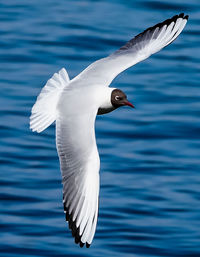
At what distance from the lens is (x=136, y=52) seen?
9.47 metres

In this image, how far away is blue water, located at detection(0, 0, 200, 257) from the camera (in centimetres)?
941

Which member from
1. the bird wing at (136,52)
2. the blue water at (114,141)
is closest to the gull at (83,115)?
the bird wing at (136,52)

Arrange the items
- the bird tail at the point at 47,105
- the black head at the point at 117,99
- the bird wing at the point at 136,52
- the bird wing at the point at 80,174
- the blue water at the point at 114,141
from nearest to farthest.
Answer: the bird wing at the point at 80,174
the bird tail at the point at 47,105
the black head at the point at 117,99
the bird wing at the point at 136,52
the blue water at the point at 114,141

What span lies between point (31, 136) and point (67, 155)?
2873 millimetres

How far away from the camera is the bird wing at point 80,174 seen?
7.77 metres

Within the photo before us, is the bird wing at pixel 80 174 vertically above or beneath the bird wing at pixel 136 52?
beneath

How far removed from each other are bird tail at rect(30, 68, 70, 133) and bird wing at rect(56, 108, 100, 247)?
0.22 m

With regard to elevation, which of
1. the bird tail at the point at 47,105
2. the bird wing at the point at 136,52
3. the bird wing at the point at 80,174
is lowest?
the bird wing at the point at 80,174

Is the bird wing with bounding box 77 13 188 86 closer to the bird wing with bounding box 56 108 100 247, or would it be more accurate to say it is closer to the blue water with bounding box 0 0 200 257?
the bird wing with bounding box 56 108 100 247

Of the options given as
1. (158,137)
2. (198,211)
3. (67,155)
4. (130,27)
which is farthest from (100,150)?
(130,27)

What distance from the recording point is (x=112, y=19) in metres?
14.1

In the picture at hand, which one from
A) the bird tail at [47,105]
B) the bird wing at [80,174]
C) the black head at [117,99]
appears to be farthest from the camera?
the black head at [117,99]

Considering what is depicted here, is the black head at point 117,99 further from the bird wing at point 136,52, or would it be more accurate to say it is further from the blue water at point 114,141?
the blue water at point 114,141

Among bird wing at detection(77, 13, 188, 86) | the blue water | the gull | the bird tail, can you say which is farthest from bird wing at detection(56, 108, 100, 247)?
the blue water
